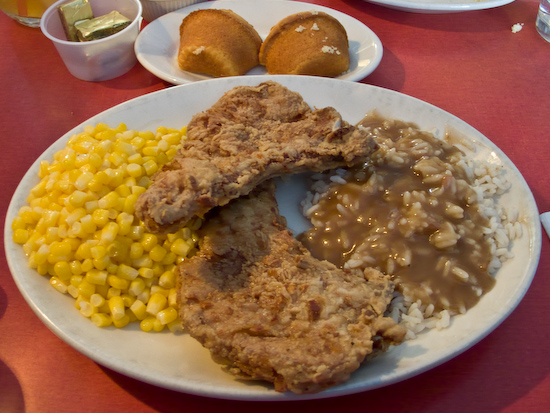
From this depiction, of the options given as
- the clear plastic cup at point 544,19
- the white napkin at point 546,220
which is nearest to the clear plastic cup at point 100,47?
the white napkin at point 546,220

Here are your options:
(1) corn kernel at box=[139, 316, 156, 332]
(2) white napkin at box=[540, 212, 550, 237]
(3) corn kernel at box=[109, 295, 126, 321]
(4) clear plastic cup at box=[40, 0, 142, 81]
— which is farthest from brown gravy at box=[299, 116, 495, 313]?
(4) clear plastic cup at box=[40, 0, 142, 81]

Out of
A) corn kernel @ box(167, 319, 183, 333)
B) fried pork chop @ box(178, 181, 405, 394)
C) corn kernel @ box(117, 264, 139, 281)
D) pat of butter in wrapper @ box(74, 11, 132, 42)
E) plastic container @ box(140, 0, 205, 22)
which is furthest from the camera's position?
plastic container @ box(140, 0, 205, 22)

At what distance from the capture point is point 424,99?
409 centimetres

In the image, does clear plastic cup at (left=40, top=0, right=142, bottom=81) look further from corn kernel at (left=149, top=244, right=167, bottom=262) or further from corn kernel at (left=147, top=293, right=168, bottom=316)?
corn kernel at (left=147, top=293, right=168, bottom=316)

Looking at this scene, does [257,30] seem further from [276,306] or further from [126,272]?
[276,306]

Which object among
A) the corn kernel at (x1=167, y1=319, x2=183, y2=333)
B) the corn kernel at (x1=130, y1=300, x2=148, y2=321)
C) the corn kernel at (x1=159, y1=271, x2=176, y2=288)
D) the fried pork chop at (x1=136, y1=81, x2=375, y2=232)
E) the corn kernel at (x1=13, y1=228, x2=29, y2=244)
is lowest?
the corn kernel at (x1=167, y1=319, x2=183, y2=333)

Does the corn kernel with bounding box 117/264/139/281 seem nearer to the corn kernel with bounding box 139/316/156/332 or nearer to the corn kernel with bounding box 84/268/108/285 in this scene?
the corn kernel with bounding box 84/268/108/285

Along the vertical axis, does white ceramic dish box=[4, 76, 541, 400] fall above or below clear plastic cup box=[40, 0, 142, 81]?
below

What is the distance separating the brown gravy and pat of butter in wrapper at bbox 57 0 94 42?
299cm

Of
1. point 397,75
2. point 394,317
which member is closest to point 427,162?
point 394,317

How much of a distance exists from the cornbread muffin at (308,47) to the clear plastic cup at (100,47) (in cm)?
129

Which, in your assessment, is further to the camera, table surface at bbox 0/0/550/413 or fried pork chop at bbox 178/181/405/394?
table surface at bbox 0/0/550/413

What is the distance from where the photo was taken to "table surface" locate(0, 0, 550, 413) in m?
2.29

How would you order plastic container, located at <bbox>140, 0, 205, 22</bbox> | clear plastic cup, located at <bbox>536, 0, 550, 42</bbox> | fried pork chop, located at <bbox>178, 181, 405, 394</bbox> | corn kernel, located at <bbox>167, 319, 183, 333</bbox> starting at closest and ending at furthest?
1. fried pork chop, located at <bbox>178, 181, 405, 394</bbox>
2. corn kernel, located at <bbox>167, 319, 183, 333</bbox>
3. plastic container, located at <bbox>140, 0, 205, 22</bbox>
4. clear plastic cup, located at <bbox>536, 0, 550, 42</bbox>
